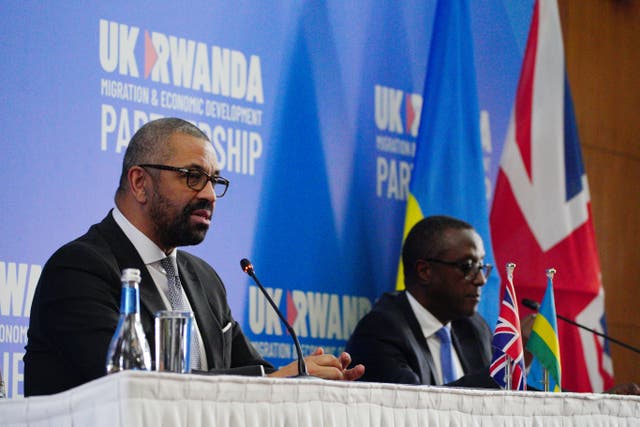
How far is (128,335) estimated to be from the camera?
8.35 ft

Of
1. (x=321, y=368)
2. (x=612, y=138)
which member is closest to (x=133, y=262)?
(x=321, y=368)

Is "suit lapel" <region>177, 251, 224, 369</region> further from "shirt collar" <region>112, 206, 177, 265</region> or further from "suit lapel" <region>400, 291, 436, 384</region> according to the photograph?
"suit lapel" <region>400, 291, 436, 384</region>

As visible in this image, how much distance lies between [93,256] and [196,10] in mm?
1723

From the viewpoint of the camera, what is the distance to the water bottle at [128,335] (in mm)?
2525

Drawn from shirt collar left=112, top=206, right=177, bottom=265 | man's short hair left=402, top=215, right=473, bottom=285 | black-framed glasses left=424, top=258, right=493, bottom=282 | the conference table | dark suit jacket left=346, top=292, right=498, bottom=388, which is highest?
man's short hair left=402, top=215, right=473, bottom=285

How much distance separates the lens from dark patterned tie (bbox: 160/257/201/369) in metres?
3.53

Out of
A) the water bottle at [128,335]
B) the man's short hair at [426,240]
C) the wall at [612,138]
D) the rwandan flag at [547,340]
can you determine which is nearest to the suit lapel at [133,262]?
the water bottle at [128,335]

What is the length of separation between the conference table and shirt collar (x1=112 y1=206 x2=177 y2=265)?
43.9 inches

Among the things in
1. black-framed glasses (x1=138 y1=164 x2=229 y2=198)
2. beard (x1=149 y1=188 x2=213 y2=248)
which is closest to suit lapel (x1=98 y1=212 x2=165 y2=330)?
beard (x1=149 y1=188 x2=213 y2=248)

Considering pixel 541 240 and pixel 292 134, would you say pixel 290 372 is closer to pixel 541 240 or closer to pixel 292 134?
pixel 292 134

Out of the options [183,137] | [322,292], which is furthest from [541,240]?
[183,137]

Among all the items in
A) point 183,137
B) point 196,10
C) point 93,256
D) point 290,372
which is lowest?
point 290,372

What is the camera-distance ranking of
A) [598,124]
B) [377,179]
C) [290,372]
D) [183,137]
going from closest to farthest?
[290,372]
[183,137]
[377,179]
[598,124]

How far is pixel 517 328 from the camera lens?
12.2 ft
